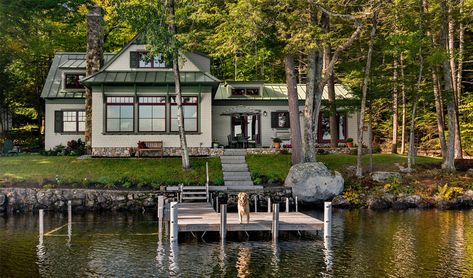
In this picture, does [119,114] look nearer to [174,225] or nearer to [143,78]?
[143,78]

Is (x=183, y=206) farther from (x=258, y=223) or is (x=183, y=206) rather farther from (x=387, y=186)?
(x=387, y=186)

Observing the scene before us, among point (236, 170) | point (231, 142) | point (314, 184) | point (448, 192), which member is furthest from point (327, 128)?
point (448, 192)

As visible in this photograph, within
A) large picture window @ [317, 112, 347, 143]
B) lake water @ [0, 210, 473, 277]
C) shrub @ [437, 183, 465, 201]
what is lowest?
lake water @ [0, 210, 473, 277]

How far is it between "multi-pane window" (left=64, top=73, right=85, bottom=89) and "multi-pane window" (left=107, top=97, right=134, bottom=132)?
215 inches

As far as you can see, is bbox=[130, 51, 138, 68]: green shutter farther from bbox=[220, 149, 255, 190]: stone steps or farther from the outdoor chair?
bbox=[220, 149, 255, 190]: stone steps

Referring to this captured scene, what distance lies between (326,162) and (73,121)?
16528mm

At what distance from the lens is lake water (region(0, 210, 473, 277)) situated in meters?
12.7

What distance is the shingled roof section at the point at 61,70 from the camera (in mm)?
34656

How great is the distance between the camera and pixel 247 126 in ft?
118

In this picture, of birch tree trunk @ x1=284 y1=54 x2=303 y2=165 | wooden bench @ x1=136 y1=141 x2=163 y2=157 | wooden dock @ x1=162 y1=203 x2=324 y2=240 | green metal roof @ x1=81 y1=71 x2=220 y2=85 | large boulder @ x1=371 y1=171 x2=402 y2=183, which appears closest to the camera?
wooden dock @ x1=162 y1=203 x2=324 y2=240

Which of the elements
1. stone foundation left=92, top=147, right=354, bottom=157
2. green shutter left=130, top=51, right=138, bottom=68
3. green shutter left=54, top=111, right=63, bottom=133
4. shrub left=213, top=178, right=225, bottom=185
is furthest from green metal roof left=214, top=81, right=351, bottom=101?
green shutter left=54, top=111, right=63, bottom=133

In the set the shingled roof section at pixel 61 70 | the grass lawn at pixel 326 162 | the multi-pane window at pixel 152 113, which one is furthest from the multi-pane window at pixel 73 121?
the grass lawn at pixel 326 162

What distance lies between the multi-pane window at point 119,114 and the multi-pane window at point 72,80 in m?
5.46

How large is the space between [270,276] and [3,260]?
7034 mm
